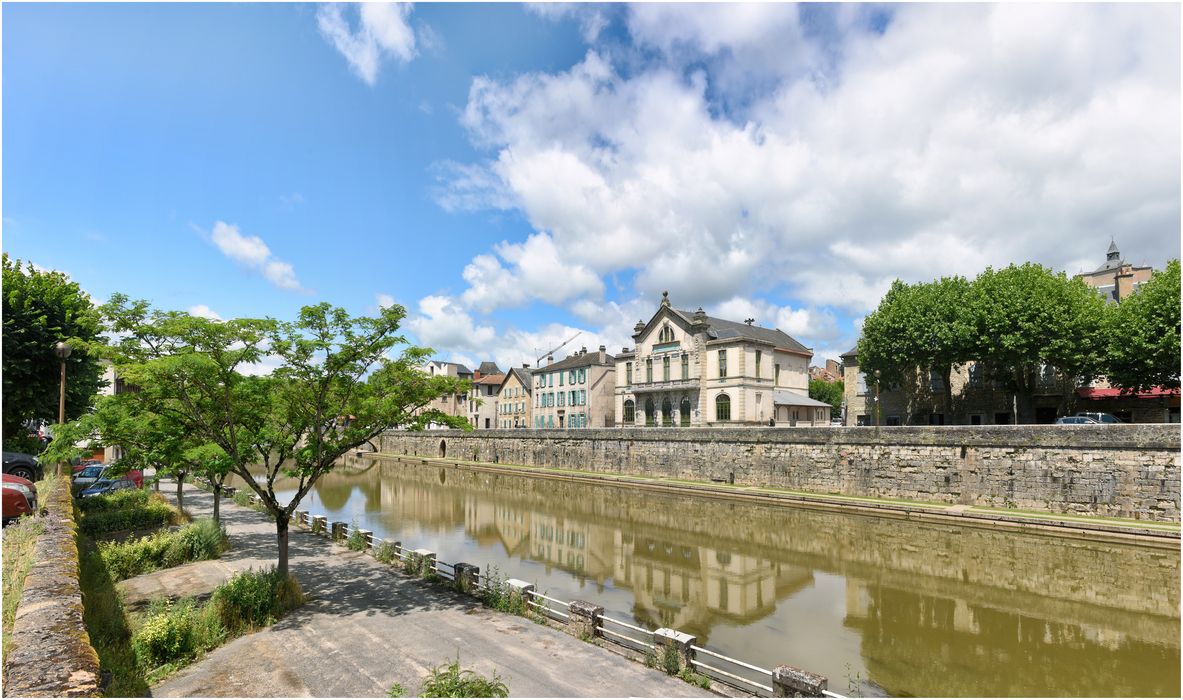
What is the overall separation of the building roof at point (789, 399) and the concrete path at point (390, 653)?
38337mm

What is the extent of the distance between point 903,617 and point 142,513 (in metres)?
24.9

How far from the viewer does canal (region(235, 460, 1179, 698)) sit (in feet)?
37.7

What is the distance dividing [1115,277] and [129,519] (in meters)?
76.9

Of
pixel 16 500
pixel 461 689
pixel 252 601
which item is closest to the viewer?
pixel 461 689

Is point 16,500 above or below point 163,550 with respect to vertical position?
above

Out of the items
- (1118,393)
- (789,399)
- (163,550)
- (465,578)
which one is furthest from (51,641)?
(1118,393)

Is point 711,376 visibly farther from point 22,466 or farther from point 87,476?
point 22,466

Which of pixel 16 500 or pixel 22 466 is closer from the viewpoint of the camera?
pixel 16 500

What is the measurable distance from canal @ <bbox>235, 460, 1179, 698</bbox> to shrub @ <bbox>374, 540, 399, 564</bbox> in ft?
11.6

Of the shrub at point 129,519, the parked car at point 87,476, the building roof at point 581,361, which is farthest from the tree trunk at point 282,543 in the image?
the building roof at point 581,361

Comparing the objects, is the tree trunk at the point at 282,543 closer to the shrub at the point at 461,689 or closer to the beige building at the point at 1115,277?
the shrub at the point at 461,689

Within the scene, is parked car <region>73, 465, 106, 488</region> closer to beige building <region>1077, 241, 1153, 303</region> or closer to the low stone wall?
the low stone wall

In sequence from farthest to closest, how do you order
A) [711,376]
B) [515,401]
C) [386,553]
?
[515,401], [711,376], [386,553]

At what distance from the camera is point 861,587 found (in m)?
16.7
